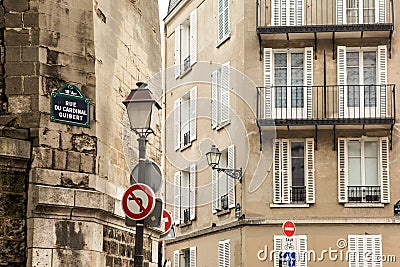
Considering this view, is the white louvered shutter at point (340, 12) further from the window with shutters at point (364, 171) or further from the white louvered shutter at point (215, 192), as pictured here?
the white louvered shutter at point (215, 192)

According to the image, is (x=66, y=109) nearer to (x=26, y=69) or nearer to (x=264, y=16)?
(x=26, y=69)

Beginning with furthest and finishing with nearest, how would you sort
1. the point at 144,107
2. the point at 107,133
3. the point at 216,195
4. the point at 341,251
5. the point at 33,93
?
the point at 216,195, the point at 341,251, the point at 107,133, the point at 33,93, the point at 144,107

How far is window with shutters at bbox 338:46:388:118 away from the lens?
29.1 metres

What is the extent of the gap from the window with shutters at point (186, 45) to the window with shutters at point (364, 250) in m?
8.59

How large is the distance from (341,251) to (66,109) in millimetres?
17507

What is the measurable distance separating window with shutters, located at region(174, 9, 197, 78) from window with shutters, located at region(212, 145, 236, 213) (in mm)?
4194

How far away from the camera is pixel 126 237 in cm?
1439

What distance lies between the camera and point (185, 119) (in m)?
34.8

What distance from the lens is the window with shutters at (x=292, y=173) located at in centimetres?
2917

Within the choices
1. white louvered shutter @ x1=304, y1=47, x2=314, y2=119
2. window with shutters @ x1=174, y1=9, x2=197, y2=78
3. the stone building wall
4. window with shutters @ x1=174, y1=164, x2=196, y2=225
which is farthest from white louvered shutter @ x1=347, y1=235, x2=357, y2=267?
the stone building wall

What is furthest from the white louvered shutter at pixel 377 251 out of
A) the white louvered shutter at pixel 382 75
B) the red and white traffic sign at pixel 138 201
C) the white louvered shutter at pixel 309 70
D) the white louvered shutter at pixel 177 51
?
the red and white traffic sign at pixel 138 201

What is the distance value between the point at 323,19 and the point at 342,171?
14.6 feet

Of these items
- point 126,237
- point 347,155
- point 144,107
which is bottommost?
point 126,237

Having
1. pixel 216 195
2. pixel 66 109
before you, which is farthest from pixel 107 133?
pixel 216 195
